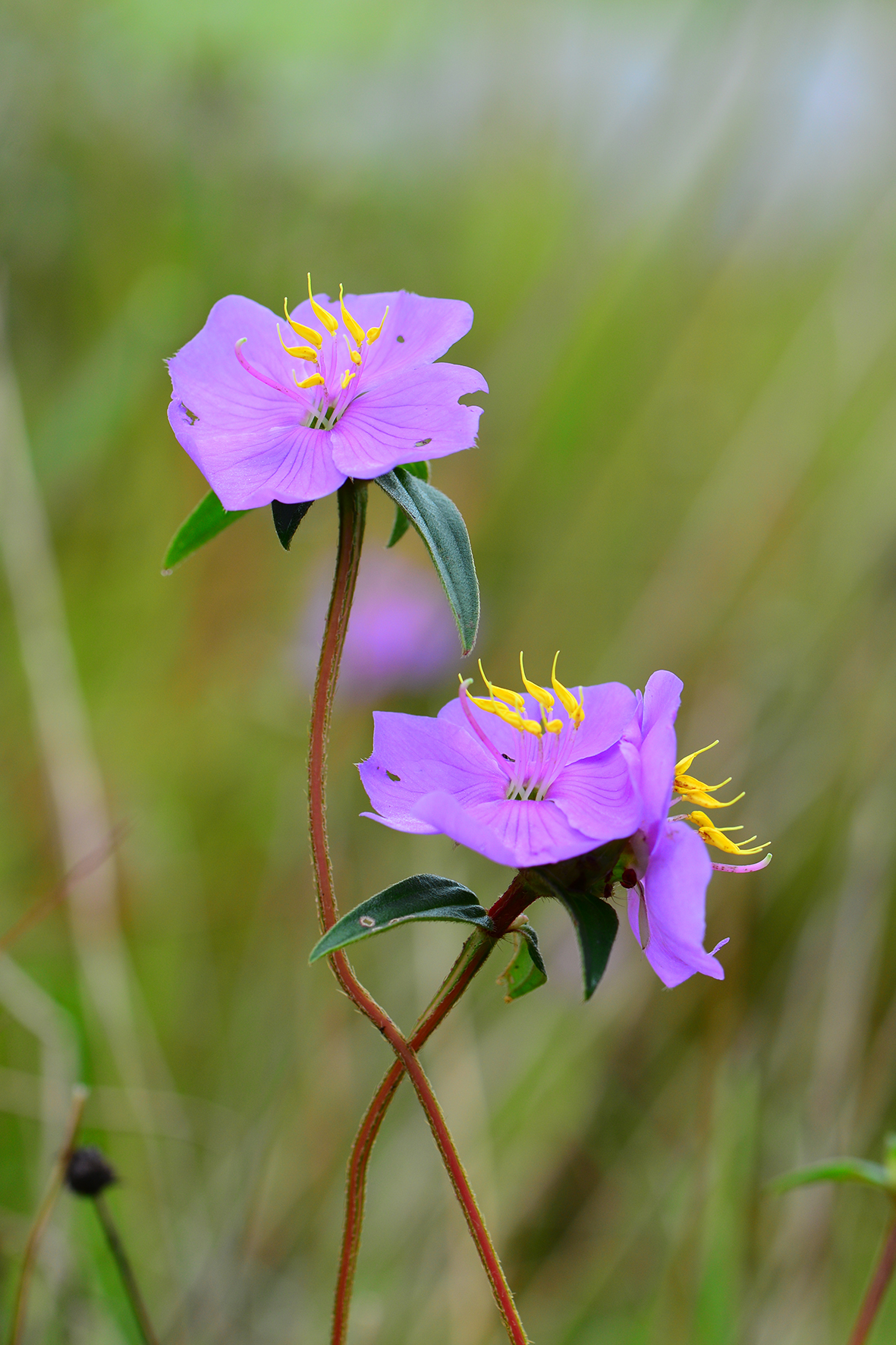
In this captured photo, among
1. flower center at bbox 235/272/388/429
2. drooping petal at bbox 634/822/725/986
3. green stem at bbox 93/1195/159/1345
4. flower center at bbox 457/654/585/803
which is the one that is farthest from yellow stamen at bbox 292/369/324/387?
green stem at bbox 93/1195/159/1345

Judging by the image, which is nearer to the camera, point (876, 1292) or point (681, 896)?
point (681, 896)

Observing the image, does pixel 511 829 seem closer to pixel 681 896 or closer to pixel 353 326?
pixel 681 896

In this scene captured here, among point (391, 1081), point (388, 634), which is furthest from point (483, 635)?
point (391, 1081)

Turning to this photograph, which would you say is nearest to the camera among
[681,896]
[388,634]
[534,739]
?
[681,896]

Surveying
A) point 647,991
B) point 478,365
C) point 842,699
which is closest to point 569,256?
point 478,365

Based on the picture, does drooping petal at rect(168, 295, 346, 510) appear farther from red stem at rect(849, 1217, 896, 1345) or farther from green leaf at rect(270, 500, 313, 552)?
red stem at rect(849, 1217, 896, 1345)

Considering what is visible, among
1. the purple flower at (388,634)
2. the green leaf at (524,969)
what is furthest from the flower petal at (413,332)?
the purple flower at (388,634)

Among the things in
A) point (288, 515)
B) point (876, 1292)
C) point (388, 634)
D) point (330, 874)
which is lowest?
point (388, 634)
